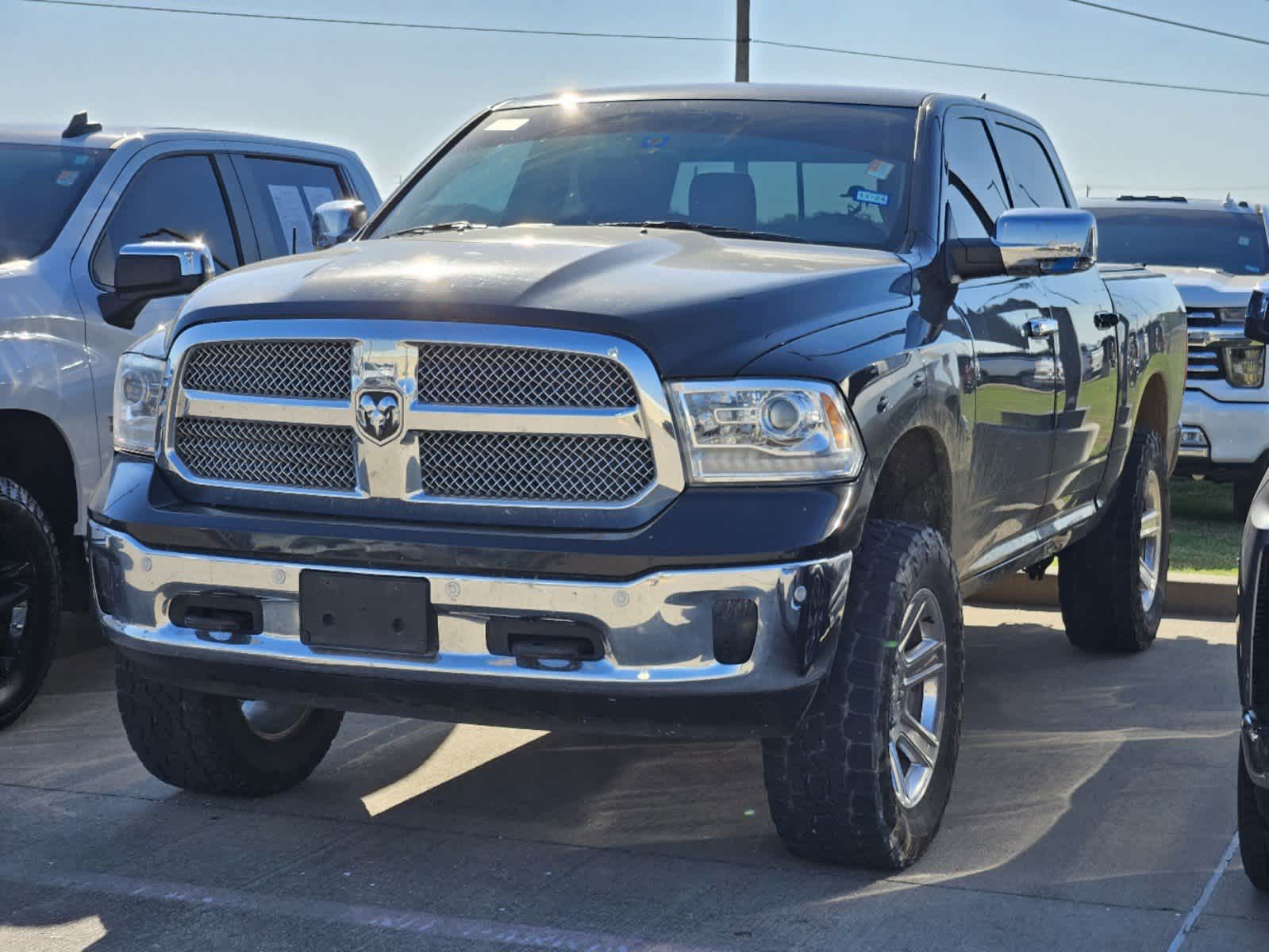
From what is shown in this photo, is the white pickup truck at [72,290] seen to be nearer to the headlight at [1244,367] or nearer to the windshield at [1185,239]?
the headlight at [1244,367]

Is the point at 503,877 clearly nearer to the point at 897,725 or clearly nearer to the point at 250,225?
the point at 897,725

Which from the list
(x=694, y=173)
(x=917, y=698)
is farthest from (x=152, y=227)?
(x=917, y=698)

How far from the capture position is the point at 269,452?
168 inches

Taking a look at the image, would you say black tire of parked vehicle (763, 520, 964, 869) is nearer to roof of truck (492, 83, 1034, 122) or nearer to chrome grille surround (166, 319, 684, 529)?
chrome grille surround (166, 319, 684, 529)

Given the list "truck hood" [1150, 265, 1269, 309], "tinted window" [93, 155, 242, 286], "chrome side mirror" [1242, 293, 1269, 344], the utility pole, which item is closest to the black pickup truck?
"chrome side mirror" [1242, 293, 1269, 344]

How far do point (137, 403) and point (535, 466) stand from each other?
3.74ft

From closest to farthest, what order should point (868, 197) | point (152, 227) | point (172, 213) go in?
point (868, 197) < point (152, 227) < point (172, 213)

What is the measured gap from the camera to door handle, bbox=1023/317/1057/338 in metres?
5.66

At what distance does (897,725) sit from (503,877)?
1002mm

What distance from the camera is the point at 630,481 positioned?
3.95m

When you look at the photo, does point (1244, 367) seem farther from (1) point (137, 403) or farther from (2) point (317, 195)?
(1) point (137, 403)

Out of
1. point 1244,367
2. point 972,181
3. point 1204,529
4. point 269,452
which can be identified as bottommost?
point 1204,529

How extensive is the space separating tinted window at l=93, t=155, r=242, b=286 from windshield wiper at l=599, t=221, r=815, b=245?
222 cm

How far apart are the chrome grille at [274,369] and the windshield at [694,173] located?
1.27 metres
